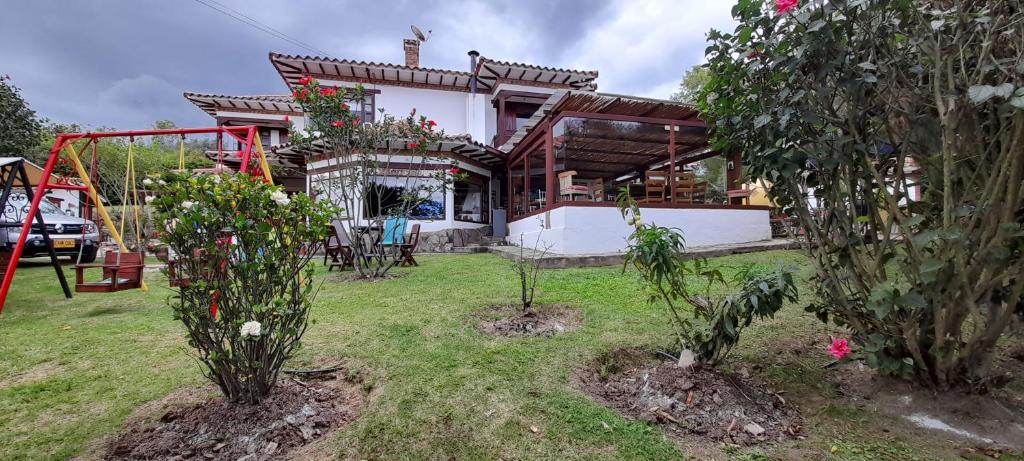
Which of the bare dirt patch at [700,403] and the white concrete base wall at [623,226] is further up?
the white concrete base wall at [623,226]

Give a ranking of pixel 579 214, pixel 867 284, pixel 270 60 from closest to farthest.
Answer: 1. pixel 867 284
2. pixel 579 214
3. pixel 270 60

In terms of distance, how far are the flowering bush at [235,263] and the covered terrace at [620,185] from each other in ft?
20.8

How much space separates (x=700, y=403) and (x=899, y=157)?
1.55m

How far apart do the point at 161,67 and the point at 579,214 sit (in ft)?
70.6

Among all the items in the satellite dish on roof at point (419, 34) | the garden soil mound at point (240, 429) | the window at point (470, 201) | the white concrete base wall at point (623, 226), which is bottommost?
the garden soil mound at point (240, 429)

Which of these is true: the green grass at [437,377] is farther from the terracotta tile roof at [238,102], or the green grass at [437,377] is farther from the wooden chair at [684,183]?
the terracotta tile roof at [238,102]

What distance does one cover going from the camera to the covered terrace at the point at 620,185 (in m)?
8.13

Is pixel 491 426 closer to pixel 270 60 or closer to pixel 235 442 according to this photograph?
pixel 235 442

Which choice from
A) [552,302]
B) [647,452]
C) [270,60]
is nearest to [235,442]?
[647,452]

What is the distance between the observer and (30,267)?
9.68m

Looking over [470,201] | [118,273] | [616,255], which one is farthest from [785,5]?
[470,201]

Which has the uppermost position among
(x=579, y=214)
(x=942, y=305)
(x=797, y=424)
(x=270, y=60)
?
(x=270, y=60)

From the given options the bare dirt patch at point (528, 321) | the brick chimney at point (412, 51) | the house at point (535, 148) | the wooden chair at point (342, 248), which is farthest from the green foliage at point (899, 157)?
the brick chimney at point (412, 51)

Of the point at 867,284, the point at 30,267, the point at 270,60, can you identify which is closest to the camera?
the point at 867,284
